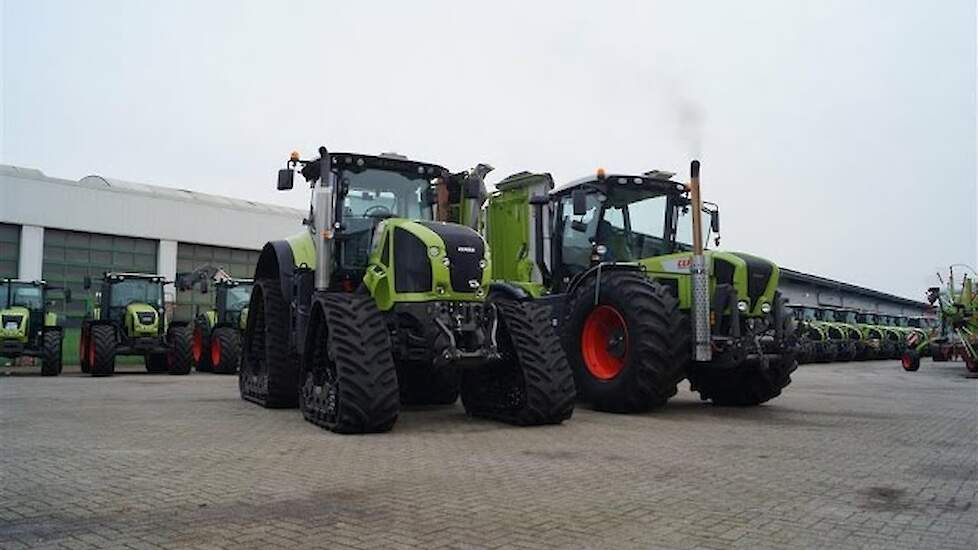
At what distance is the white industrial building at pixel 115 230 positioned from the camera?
27.4 m

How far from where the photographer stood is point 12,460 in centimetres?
576

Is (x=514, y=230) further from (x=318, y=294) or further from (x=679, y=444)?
(x=679, y=444)

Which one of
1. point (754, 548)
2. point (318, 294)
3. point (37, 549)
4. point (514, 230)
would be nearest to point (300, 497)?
point (37, 549)

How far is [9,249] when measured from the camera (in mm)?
27109

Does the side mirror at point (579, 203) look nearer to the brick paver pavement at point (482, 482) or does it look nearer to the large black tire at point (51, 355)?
the brick paver pavement at point (482, 482)

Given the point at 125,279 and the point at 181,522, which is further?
the point at 125,279

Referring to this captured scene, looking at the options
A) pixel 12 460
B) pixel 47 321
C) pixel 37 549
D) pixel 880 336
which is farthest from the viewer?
pixel 880 336

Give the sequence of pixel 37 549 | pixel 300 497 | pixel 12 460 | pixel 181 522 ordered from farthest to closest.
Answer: pixel 12 460
pixel 300 497
pixel 181 522
pixel 37 549

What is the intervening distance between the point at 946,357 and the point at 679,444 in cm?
2193

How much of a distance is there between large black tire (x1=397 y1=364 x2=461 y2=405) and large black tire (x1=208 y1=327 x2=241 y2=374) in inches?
414

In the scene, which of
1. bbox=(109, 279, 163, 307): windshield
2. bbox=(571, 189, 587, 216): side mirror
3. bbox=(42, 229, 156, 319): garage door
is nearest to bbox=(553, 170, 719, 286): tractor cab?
bbox=(571, 189, 587, 216): side mirror

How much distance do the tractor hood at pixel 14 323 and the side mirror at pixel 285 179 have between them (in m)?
13.5

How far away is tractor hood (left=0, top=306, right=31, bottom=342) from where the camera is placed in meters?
18.5

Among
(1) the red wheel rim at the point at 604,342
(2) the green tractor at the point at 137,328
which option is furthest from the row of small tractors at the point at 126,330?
(1) the red wheel rim at the point at 604,342
